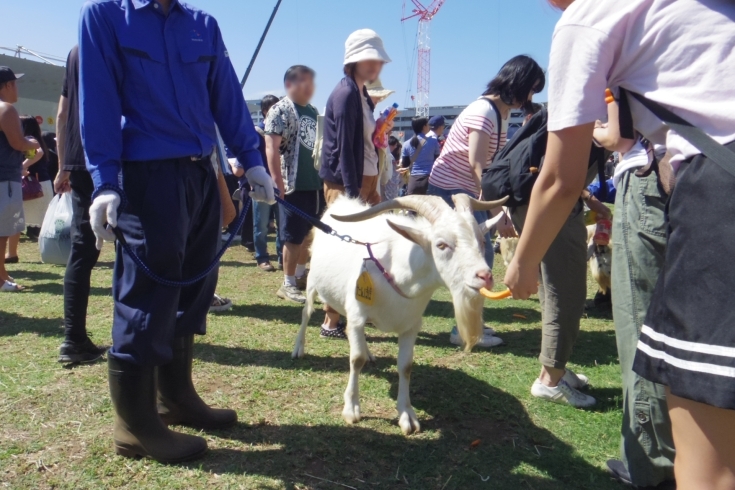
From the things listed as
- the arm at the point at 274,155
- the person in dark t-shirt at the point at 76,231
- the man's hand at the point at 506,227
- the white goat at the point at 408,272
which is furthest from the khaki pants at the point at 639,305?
the arm at the point at 274,155

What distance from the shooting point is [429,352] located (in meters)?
4.32

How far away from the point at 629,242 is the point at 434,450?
4.51ft

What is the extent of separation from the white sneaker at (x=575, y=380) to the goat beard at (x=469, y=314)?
104 cm

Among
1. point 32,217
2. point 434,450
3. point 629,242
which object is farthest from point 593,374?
point 32,217

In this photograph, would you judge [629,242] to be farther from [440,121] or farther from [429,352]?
[440,121]

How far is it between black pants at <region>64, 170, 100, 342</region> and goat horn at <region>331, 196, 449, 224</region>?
163cm

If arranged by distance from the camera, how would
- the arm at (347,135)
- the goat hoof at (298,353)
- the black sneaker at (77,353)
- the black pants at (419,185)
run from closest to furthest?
1. the black sneaker at (77,353)
2. the goat hoof at (298,353)
3. the arm at (347,135)
4. the black pants at (419,185)

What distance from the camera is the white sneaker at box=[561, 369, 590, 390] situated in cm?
363

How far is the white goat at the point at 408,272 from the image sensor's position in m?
2.85

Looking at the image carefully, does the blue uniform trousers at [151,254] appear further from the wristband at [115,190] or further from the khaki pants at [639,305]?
the khaki pants at [639,305]

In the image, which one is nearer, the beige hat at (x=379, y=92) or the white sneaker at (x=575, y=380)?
the white sneaker at (x=575, y=380)

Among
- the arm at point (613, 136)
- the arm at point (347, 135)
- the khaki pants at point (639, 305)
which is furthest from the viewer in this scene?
the arm at point (347, 135)

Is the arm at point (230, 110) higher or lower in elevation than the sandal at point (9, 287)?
higher

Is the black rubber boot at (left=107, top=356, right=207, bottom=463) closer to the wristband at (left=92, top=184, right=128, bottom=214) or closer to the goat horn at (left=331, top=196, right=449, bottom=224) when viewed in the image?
the wristband at (left=92, top=184, right=128, bottom=214)
